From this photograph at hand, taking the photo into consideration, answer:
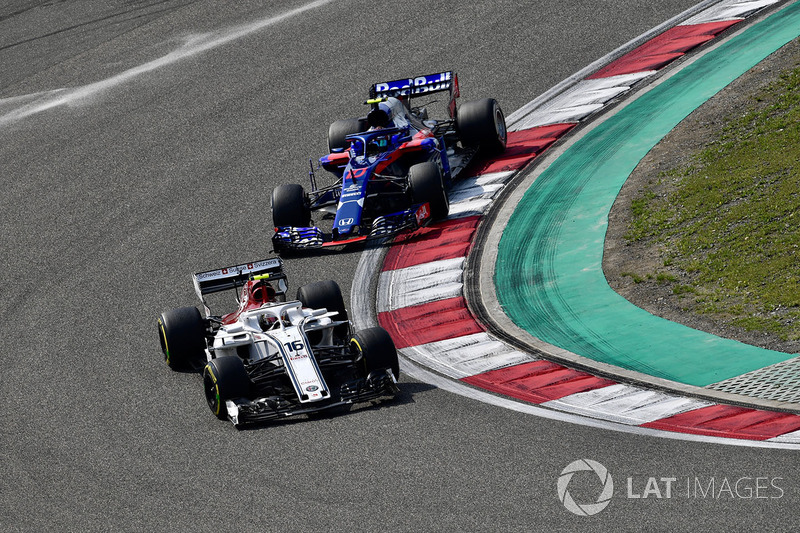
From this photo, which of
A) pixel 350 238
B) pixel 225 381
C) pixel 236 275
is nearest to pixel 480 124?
pixel 350 238

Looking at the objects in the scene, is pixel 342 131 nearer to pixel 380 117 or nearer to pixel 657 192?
pixel 380 117

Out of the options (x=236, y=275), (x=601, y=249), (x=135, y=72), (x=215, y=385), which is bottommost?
(x=601, y=249)

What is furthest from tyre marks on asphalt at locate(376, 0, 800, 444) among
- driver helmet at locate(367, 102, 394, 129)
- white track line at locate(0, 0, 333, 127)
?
white track line at locate(0, 0, 333, 127)

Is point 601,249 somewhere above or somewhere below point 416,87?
below

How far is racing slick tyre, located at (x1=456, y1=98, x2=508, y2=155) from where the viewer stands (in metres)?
18.5

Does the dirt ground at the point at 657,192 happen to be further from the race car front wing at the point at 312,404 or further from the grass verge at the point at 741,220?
the race car front wing at the point at 312,404

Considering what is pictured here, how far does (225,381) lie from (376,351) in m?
1.68

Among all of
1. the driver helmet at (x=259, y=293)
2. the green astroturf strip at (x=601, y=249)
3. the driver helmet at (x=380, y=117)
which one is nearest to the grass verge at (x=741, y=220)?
the green astroturf strip at (x=601, y=249)

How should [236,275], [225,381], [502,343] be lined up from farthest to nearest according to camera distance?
[236,275] → [502,343] → [225,381]

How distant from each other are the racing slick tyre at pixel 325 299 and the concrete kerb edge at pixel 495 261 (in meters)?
1.99

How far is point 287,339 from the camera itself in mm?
11586

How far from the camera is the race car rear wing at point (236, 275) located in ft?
44.4

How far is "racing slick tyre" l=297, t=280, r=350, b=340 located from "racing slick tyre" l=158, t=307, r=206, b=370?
1316mm
